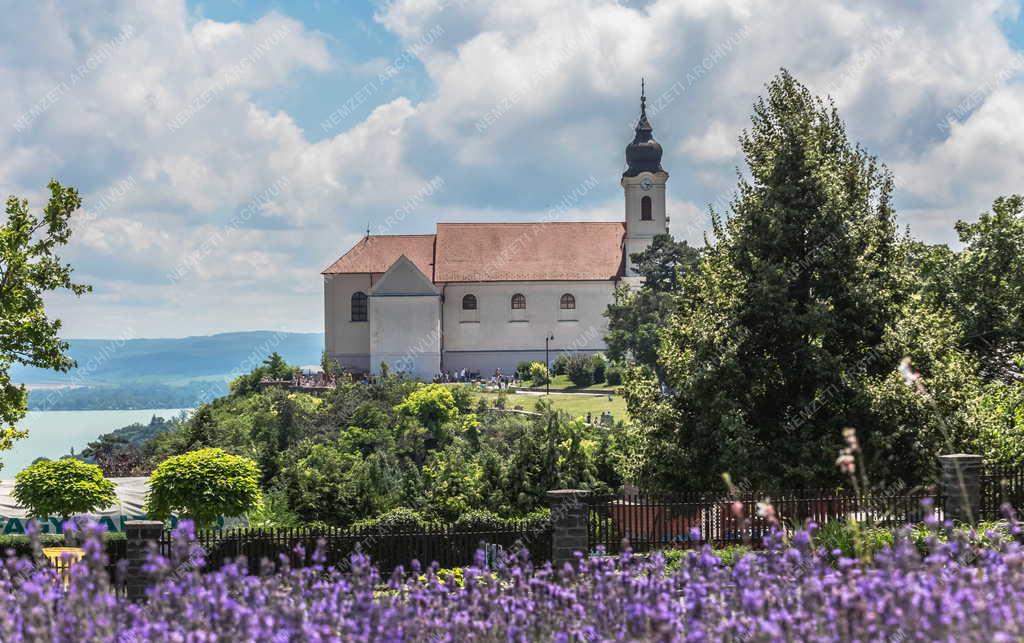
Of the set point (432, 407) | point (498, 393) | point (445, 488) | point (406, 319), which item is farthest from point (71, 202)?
point (406, 319)

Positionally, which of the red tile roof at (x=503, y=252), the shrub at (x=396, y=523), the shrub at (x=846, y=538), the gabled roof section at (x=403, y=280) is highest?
the red tile roof at (x=503, y=252)

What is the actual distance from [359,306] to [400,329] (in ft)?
14.7

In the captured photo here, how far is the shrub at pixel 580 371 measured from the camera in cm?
6331

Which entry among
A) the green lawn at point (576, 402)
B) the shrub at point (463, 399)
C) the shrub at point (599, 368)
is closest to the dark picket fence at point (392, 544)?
the green lawn at point (576, 402)

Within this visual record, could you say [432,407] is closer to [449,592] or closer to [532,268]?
[532,268]

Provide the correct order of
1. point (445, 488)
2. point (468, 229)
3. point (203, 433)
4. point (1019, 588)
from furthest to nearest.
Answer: point (468, 229) < point (203, 433) < point (445, 488) < point (1019, 588)

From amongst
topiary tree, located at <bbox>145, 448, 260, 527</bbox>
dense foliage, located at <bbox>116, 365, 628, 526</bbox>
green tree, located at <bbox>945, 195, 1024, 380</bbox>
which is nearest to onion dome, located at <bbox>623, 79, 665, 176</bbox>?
dense foliage, located at <bbox>116, 365, 628, 526</bbox>

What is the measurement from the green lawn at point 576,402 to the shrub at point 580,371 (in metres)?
4.00

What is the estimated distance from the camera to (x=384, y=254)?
254 feet

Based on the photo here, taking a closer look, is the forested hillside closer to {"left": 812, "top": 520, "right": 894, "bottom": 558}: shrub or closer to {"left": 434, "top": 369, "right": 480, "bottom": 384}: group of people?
{"left": 812, "top": 520, "right": 894, "bottom": 558}: shrub

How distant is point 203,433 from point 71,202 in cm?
1823

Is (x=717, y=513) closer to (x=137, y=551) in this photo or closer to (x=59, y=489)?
(x=137, y=551)

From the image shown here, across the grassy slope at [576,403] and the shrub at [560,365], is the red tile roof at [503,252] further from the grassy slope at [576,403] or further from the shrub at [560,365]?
the grassy slope at [576,403]

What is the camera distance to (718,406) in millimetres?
20641
